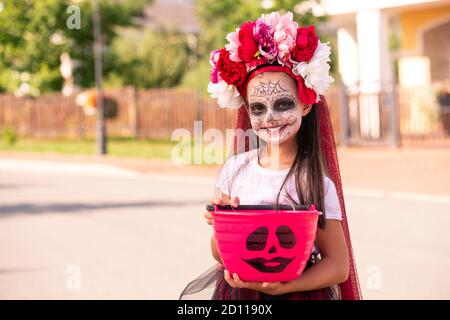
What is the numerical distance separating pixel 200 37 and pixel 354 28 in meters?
38.9

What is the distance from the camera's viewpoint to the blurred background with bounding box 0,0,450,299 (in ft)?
29.0

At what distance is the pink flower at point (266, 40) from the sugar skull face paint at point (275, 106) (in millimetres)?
86

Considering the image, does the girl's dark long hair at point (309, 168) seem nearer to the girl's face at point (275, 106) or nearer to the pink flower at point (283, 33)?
the girl's face at point (275, 106)

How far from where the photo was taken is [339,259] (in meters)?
3.03

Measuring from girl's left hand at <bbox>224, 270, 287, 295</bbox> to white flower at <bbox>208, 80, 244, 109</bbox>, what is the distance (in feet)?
1.92

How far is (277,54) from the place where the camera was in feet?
9.92

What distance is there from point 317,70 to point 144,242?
25.0ft

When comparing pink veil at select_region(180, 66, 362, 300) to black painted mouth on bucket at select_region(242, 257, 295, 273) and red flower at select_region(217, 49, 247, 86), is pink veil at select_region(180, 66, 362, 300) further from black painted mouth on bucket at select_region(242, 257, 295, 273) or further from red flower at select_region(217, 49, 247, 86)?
black painted mouth on bucket at select_region(242, 257, 295, 273)

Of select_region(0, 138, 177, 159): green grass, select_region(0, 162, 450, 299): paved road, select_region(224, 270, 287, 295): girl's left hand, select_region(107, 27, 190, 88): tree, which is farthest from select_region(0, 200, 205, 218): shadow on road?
select_region(107, 27, 190, 88): tree

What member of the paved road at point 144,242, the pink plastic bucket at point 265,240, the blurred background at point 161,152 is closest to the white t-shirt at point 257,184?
the pink plastic bucket at point 265,240

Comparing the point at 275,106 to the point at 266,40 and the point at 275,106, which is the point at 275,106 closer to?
the point at 275,106

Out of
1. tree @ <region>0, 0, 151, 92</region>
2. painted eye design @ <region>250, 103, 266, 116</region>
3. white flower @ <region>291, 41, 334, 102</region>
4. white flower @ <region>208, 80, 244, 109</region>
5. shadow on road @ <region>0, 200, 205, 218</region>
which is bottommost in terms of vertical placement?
shadow on road @ <region>0, 200, 205, 218</region>

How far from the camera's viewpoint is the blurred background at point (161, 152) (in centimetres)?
884
